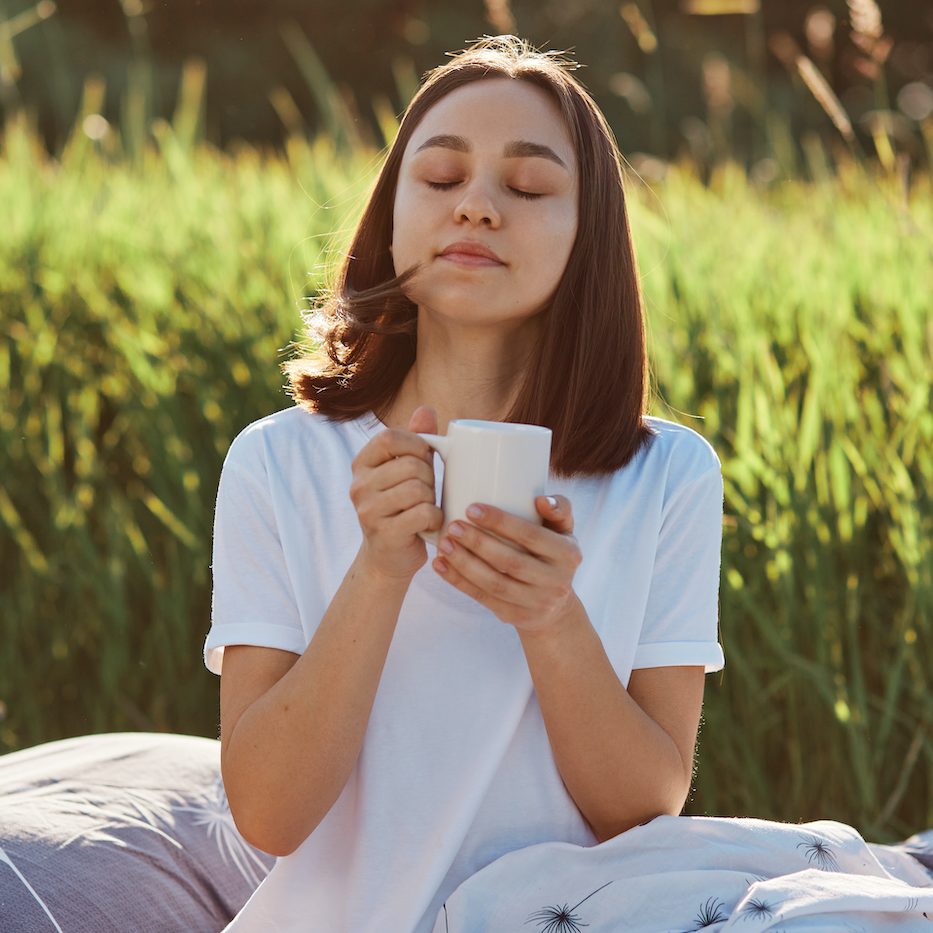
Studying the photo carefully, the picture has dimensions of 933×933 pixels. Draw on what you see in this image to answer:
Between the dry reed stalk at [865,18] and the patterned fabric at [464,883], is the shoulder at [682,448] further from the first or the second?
the dry reed stalk at [865,18]

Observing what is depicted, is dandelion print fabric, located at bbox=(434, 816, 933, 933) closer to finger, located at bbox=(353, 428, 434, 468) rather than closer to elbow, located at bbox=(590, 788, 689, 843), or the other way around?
elbow, located at bbox=(590, 788, 689, 843)

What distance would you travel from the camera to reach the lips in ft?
5.35

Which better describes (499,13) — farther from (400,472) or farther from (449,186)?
(400,472)

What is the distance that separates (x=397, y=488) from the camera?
4.51 ft

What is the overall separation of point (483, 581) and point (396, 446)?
0.16m

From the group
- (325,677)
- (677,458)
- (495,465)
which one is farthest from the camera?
(677,458)

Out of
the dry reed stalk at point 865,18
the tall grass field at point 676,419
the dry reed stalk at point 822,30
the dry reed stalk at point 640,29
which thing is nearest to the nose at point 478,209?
the tall grass field at point 676,419

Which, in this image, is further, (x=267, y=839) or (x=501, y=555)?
(x=267, y=839)

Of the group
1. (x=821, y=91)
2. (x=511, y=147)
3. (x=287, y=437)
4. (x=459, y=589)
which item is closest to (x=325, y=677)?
(x=459, y=589)

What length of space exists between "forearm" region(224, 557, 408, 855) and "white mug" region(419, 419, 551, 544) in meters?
0.19

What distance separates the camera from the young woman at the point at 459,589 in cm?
156

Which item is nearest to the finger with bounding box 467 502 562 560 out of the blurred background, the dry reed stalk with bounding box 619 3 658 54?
the blurred background

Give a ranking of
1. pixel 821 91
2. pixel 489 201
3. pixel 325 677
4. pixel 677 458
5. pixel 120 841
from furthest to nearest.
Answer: pixel 821 91, pixel 120 841, pixel 677 458, pixel 489 201, pixel 325 677

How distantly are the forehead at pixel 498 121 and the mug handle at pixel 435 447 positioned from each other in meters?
0.48
